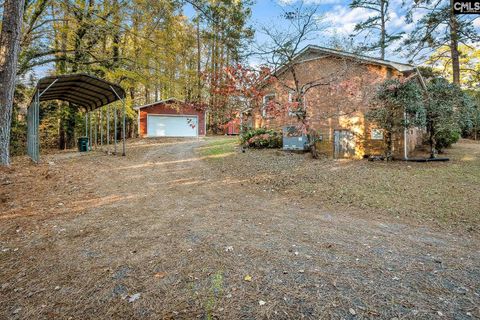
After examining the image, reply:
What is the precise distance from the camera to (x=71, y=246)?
3.40 metres

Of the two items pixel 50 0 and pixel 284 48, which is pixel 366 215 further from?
pixel 50 0

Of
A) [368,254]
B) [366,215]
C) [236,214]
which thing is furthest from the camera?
[366,215]

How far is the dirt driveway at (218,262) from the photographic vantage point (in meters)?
2.28

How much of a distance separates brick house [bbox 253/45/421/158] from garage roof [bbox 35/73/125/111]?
6231 millimetres

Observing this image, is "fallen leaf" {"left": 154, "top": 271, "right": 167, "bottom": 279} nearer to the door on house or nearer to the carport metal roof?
the carport metal roof

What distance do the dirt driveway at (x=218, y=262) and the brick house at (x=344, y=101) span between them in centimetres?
645

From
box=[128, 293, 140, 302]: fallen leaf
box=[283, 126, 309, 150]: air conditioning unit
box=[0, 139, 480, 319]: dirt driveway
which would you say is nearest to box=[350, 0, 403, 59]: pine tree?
box=[283, 126, 309, 150]: air conditioning unit

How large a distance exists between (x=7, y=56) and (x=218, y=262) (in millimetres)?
8210

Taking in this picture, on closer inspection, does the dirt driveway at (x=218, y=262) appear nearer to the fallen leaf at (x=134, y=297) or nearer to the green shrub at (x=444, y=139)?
the fallen leaf at (x=134, y=297)

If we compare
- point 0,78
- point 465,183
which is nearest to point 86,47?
point 0,78

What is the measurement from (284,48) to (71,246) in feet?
29.3

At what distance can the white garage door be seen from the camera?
22844 millimetres

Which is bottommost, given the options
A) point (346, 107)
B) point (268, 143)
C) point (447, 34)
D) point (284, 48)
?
point (268, 143)

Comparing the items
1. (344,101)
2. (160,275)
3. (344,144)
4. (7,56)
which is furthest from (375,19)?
(160,275)
